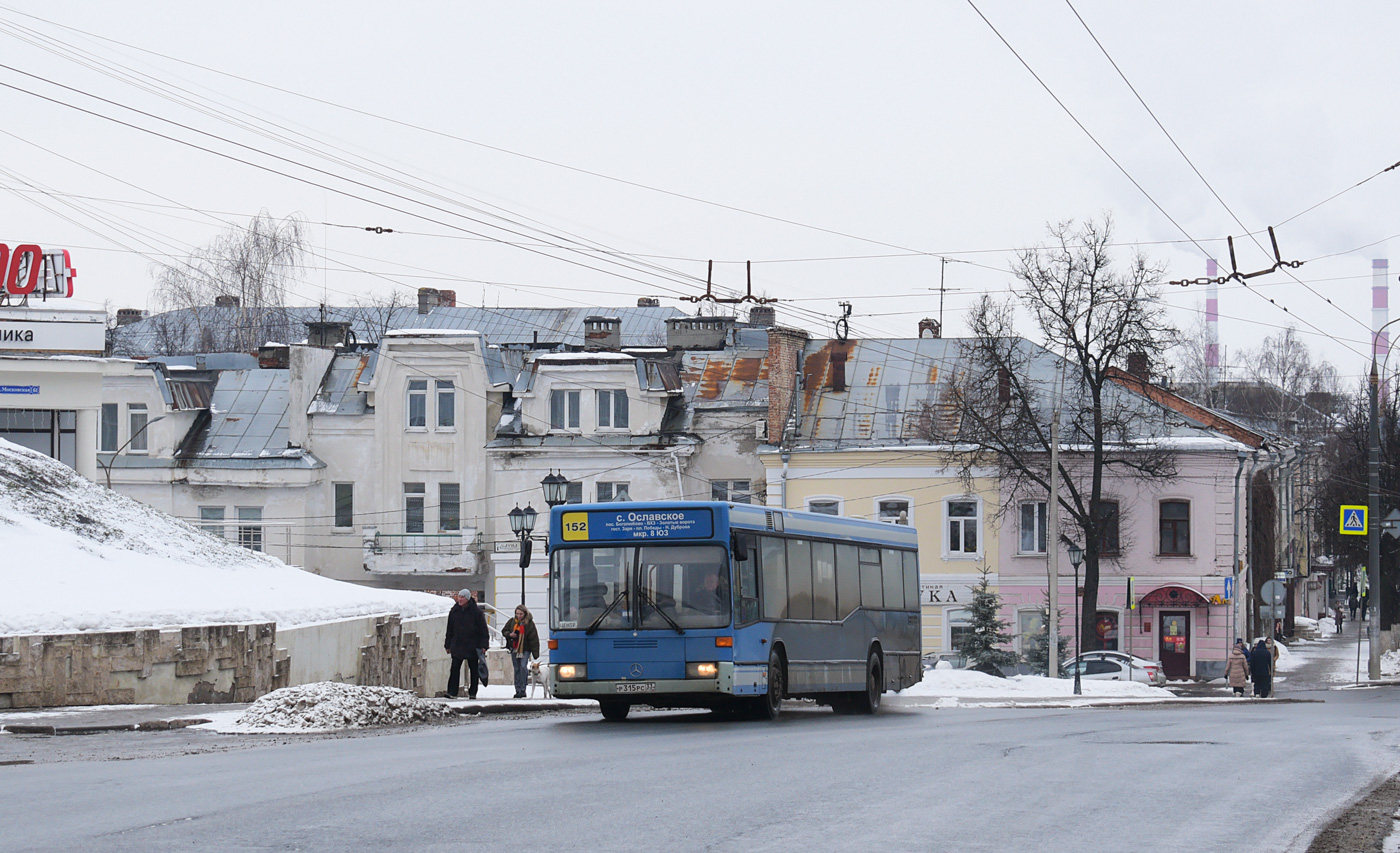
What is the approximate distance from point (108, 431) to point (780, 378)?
2221 cm

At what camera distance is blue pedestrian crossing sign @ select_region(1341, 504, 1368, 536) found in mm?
45062

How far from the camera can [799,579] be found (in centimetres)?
2167

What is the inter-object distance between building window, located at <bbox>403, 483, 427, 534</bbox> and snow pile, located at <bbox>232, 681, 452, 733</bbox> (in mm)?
33671

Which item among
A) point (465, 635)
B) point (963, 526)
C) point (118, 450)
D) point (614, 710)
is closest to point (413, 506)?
point (118, 450)

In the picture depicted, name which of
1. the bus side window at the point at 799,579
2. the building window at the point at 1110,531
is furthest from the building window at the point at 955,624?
the bus side window at the point at 799,579

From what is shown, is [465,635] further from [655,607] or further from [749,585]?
[749,585]

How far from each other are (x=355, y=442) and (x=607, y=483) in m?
8.56

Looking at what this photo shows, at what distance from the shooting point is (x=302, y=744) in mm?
16031

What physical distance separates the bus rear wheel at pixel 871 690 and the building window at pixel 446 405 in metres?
30.8

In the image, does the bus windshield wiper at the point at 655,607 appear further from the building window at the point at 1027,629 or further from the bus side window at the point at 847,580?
the building window at the point at 1027,629

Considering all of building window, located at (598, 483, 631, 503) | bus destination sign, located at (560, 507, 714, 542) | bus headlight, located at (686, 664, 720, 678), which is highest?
building window, located at (598, 483, 631, 503)

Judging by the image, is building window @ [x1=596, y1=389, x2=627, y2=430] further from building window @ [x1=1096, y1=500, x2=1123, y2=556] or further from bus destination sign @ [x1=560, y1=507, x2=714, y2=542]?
bus destination sign @ [x1=560, y1=507, x2=714, y2=542]

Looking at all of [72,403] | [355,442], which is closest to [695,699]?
[72,403]

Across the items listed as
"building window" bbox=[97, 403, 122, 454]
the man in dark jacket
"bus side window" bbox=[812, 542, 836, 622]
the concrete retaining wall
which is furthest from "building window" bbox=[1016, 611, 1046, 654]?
"building window" bbox=[97, 403, 122, 454]
